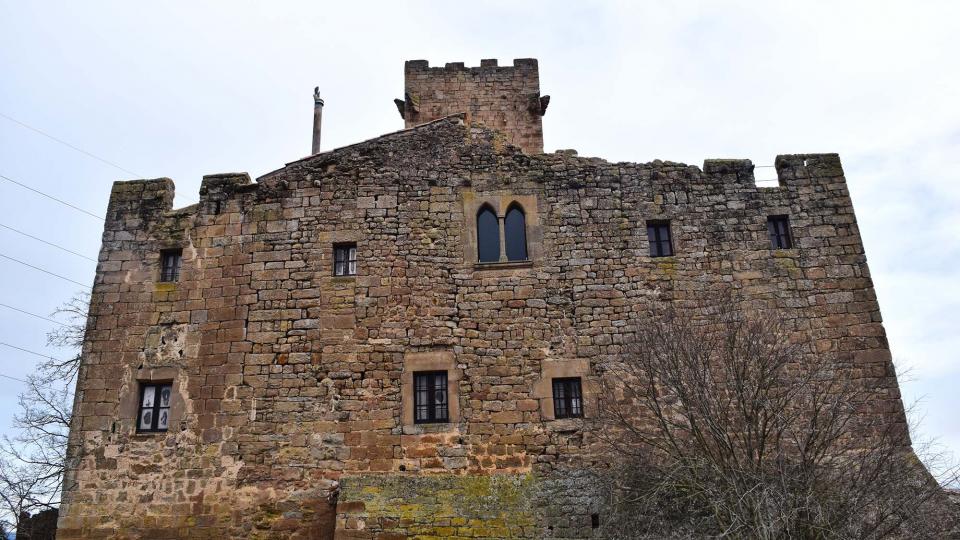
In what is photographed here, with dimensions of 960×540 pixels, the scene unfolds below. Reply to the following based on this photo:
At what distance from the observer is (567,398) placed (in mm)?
12148

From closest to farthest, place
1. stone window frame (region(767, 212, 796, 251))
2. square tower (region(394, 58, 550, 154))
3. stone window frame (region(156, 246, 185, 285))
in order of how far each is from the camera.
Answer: stone window frame (region(767, 212, 796, 251)) < stone window frame (region(156, 246, 185, 285)) < square tower (region(394, 58, 550, 154))

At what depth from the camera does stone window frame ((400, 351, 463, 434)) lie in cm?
1196

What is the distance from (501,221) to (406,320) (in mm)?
2536

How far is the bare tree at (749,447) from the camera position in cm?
884

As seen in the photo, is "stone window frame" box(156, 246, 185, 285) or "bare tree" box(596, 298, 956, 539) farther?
"stone window frame" box(156, 246, 185, 285)

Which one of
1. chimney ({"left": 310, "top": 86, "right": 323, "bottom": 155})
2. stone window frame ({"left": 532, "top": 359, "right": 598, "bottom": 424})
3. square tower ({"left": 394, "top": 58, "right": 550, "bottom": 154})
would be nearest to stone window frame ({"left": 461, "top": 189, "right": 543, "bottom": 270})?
stone window frame ({"left": 532, "top": 359, "right": 598, "bottom": 424})

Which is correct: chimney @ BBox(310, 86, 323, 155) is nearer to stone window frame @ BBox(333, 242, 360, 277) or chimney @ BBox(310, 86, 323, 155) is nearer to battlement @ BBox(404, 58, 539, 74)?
battlement @ BBox(404, 58, 539, 74)

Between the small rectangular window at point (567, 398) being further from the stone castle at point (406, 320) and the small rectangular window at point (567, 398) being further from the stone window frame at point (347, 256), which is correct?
the stone window frame at point (347, 256)

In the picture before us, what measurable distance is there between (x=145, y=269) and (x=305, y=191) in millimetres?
3253

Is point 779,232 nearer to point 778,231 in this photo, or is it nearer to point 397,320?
point 778,231

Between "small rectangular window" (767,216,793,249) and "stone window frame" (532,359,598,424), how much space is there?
4.24 m

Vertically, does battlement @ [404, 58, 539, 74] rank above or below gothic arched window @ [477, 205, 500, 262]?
above

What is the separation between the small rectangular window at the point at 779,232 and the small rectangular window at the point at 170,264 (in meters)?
10.9

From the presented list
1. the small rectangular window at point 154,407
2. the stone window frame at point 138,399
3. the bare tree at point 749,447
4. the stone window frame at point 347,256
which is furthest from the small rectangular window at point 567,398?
the small rectangular window at point 154,407
